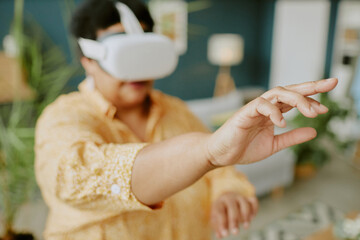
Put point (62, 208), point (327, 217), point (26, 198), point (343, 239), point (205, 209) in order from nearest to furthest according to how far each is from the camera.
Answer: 1. point (62, 208)
2. point (205, 209)
3. point (26, 198)
4. point (343, 239)
5. point (327, 217)

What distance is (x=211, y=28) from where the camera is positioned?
596cm

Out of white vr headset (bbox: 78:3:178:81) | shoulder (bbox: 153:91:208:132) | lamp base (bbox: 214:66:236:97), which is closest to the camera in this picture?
white vr headset (bbox: 78:3:178:81)

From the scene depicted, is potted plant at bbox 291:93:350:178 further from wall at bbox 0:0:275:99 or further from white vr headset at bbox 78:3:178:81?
white vr headset at bbox 78:3:178:81

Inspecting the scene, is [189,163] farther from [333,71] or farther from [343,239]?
[333,71]

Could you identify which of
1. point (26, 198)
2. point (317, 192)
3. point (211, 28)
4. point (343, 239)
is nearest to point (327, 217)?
point (317, 192)

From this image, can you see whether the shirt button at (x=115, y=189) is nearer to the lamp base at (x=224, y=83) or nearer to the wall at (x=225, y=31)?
the wall at (x=225, y=31)

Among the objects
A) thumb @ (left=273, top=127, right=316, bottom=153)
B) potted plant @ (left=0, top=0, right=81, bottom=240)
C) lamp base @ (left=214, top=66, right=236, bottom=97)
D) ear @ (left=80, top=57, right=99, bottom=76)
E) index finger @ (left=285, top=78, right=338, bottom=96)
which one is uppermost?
index finger @ (left=285, top=78, right=338, bottom=96)

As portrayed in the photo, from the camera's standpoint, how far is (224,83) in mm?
6195

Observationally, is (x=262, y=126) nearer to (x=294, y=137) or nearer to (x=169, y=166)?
(x=294, y=137)

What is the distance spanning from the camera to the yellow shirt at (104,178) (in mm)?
520

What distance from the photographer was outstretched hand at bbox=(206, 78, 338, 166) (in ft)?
1.36

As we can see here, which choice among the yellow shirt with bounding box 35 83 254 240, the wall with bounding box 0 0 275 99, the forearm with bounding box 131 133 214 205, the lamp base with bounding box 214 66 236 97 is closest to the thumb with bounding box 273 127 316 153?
the forearm with bounding box 131 133 214 205

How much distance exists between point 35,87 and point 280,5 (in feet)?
18.9

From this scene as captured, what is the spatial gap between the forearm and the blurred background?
1.87 feet
